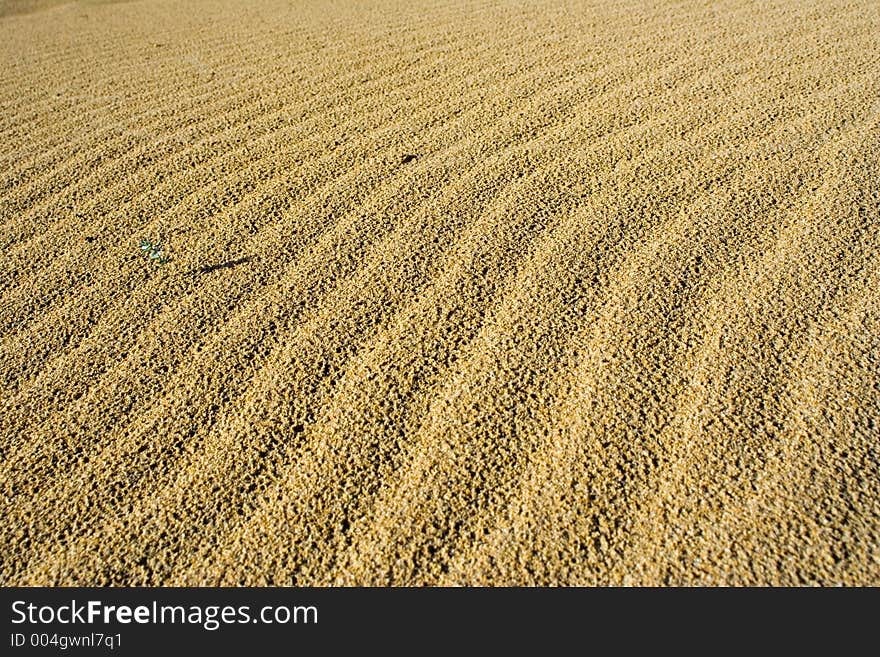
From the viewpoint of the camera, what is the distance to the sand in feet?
5.32

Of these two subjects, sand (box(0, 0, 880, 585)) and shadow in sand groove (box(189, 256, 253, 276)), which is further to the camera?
shadow in sand groove (box(189, 256, 253, 276))

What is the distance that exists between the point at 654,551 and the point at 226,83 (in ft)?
11.0

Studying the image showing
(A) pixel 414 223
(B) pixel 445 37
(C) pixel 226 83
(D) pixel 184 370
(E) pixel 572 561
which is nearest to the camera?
(E) pixel 572 561

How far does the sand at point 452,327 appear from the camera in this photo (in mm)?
1620

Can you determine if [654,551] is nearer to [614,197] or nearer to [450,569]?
[450,569]

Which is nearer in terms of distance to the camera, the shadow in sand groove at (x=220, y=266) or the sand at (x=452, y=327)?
the sand at (x=452, y=327)

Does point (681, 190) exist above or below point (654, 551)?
above

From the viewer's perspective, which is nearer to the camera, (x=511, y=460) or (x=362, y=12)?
(x=511, y=460)

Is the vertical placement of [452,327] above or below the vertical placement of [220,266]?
below

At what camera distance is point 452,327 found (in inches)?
85.7

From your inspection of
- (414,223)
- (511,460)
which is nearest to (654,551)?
(511,460)

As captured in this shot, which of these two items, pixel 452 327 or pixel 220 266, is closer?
pixel 452 327

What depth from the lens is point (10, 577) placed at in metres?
1.58

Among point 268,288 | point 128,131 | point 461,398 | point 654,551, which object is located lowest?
point 654,551
